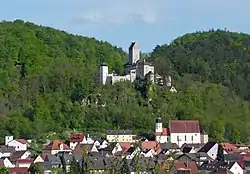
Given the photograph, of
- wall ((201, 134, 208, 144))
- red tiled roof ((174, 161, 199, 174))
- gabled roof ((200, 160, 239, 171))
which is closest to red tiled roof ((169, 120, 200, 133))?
wall ((201, 134, 208, 144))

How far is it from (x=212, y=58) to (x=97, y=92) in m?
20.2

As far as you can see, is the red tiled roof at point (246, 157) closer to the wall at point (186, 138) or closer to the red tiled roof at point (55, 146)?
the red tiled roof at point (55, 146)

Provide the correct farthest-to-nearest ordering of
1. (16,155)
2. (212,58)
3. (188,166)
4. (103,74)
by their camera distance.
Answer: (212,58), (103,74), (16,155), (188,166)

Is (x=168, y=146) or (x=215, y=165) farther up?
(x=168, y=146)

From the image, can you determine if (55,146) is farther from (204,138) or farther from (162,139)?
(204,138)

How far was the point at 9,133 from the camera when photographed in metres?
45.8

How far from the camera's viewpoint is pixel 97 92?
49.9 metres

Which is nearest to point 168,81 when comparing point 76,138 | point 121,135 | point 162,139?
point 162,139

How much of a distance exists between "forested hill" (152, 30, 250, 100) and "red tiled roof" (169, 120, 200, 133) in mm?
9693

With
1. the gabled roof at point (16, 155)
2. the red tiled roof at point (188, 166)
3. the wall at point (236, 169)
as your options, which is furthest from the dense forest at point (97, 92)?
the wall at point (236, 169)

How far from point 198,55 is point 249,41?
402 inches

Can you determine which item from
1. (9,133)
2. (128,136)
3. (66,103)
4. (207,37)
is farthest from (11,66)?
(207,37)

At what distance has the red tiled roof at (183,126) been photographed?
46062 mm

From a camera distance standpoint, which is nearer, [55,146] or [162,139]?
[55,146]
